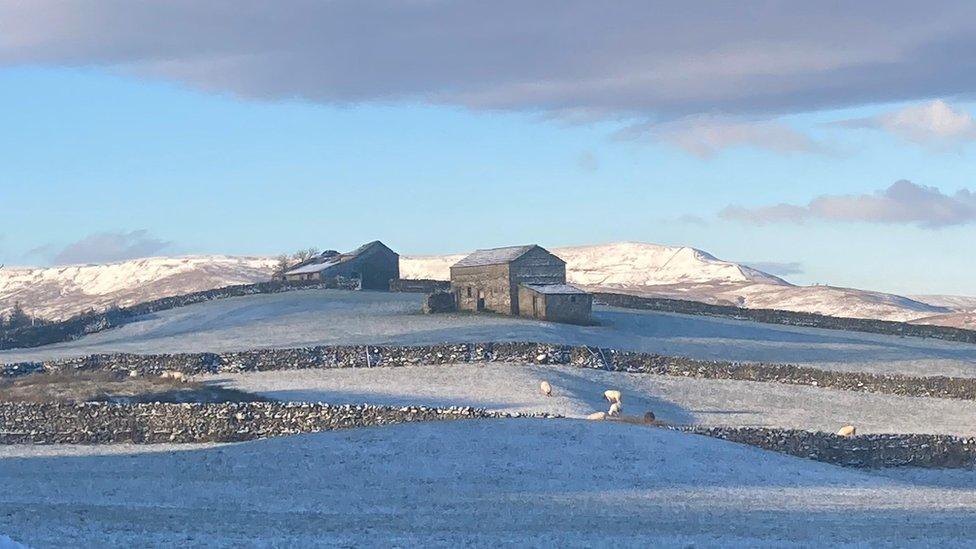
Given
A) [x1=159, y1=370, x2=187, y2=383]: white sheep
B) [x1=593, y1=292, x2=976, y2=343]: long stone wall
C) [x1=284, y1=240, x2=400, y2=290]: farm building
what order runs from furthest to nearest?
[x1=284, y1=240, x2=400, y2=290]: farm building
[x1=593, y1=292, x2=976, y2=343]: long stone wall
[x1=159, y1=370, x2=187, y2=383]: white sheep

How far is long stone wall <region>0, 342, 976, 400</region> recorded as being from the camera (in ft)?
183

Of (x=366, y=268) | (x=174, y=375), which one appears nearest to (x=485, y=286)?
(x=366, y=268)

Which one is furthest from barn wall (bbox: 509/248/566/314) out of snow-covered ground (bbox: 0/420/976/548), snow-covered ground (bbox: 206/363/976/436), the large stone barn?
snow-covered ground (bbox: 0/420/976/548)

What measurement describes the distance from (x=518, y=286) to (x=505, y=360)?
17.1 m

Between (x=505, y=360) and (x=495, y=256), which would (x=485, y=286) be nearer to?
(x=495, y=256)

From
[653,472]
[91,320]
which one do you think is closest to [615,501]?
[653,472]

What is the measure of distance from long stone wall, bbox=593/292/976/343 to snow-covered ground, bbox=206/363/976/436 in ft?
67.9

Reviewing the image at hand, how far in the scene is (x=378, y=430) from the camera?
3659 centimetres

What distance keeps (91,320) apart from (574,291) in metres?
26.7

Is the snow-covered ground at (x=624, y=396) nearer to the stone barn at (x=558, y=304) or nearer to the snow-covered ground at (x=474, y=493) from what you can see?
the snow-covered ground at (x=474, y=493)

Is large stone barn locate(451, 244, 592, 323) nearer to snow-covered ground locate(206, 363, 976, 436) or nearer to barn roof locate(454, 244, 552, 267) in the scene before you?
barn roof locate(454, 244, 552, 267)

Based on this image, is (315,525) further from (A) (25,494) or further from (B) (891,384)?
(B) (891,384)

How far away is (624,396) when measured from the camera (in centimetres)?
5203

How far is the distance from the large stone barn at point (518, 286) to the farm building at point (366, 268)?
12.9m
